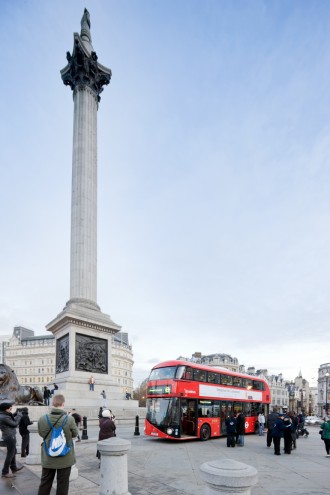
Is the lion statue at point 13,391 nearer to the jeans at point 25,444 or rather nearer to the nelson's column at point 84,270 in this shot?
the nelson's column at point 84,270

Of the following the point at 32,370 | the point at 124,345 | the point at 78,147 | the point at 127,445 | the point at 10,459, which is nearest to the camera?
the point at 127,445

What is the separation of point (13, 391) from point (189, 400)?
35.4 ft

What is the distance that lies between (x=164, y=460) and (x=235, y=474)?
9404 millimetres

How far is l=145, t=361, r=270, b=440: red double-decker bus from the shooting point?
1742 cm

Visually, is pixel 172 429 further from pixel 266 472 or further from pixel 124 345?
pixel 124 345

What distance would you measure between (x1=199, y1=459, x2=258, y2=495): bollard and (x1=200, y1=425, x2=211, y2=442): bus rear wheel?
15800 mm

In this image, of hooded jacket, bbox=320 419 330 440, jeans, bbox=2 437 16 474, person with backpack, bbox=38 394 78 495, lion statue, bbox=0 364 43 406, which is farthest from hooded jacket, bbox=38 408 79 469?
lion statue, bbox=0 364 43 406

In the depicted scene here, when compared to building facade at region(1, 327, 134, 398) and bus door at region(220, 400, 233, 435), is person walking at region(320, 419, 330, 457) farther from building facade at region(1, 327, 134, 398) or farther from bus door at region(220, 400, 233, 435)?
building facade at region(1, 327, 134, 398)

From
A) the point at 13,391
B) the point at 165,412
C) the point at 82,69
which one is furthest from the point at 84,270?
the point at 82,69

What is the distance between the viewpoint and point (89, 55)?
134 ft

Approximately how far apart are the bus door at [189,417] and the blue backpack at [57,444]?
515 inches

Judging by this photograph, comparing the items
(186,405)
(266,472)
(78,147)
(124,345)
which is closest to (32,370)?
(124,345)

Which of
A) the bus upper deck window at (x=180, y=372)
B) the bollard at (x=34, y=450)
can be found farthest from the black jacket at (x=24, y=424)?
the bus upper deck window at (x=180, y=372)

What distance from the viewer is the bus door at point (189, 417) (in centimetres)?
1775
